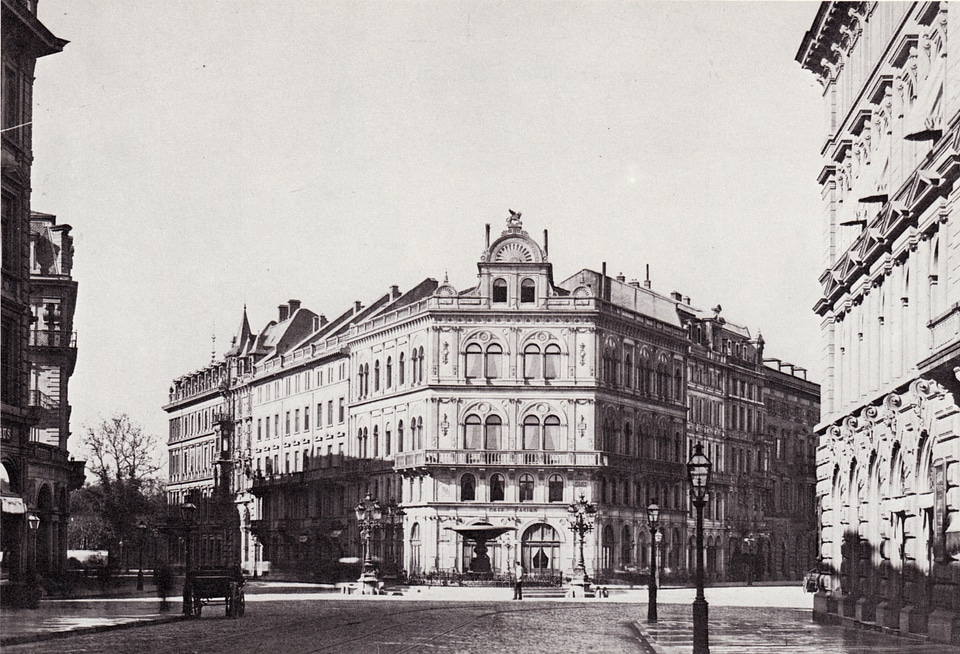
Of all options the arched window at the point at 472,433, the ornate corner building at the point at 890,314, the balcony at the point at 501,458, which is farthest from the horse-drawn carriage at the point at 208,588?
the arched window at the point at 472,433

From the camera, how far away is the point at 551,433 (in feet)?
260

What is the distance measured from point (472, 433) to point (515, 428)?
238cm

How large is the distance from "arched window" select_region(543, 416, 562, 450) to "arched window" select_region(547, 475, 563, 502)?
1.71 metres

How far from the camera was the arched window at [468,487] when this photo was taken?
78500 mm

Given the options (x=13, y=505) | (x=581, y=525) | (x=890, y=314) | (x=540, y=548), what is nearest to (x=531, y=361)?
(x=540, y=548)

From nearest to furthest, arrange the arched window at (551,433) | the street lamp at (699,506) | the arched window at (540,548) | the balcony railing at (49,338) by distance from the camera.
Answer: the street lamp at (699,506)
the balcony railing at (49,338)
the arched window at (540,548)
the arched window at (551,433)

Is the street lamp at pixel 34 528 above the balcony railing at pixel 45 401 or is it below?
below

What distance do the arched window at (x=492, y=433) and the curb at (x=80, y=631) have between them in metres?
41.1

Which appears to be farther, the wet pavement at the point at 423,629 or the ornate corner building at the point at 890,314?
the wet pavement at the point at 423,629

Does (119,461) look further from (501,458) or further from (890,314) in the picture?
(890,314)

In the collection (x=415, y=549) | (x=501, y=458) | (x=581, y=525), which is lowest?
(x=415, y=549)

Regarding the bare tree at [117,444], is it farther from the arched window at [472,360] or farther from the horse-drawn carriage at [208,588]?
the horse-drawn carriage at [208,588]

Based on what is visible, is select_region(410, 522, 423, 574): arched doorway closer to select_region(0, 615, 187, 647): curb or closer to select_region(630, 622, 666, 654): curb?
select_region(0, 615, 187, 647): curb

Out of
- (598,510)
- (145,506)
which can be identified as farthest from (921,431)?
(145,506)
